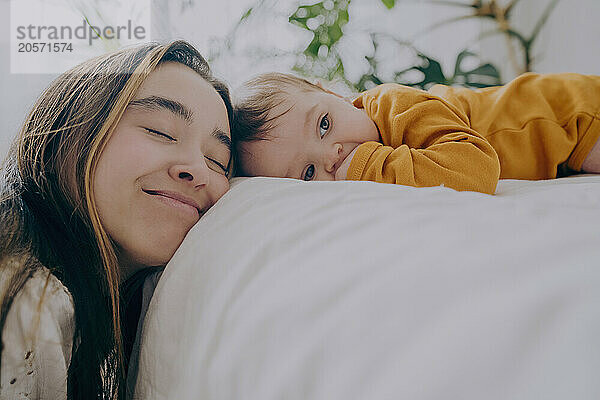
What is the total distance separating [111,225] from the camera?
0.59 metres

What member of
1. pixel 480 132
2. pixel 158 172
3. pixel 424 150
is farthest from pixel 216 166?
pixel 480 132

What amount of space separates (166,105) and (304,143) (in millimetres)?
365

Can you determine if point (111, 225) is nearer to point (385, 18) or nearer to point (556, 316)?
point (556, 316)

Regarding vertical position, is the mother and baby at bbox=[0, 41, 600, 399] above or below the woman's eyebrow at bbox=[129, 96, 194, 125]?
below

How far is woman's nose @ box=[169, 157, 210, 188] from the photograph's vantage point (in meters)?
0.63

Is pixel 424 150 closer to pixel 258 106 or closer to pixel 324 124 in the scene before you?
pixel 324 124

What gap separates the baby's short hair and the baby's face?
11 millimetres

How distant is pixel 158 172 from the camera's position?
2.05 ft

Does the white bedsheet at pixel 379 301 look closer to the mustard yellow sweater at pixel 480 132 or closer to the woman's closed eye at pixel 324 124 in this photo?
the mustard yellow sweater at pixel 480 132

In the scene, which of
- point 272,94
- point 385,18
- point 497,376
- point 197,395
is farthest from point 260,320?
point 385,18

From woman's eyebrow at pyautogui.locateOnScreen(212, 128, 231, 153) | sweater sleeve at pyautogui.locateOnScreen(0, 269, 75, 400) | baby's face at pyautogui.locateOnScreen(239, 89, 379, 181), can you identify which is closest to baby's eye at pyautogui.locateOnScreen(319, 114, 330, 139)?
baby's face at pyautogui.locateOnScreen(239, 89, 379, 181)

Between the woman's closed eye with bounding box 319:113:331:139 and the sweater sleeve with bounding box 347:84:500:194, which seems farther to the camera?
the woman's closed eye with bounding box 319:113:331:139

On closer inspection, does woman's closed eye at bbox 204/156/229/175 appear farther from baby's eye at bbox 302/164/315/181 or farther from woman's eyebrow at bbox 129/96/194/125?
baby's eye at bbox 302/164/315/181

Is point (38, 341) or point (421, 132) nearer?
point (38, 341)
